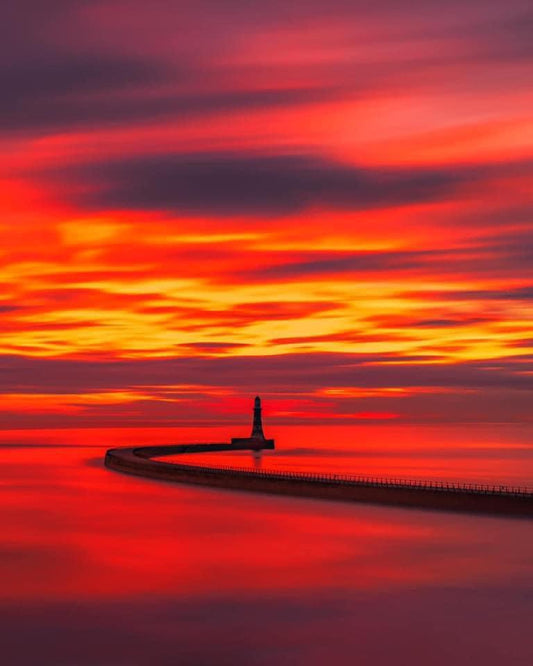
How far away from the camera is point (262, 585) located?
Answer: 189ft

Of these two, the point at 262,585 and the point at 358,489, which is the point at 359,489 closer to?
the point at 358,489

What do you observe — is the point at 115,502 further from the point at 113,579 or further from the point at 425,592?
the point at 425,592

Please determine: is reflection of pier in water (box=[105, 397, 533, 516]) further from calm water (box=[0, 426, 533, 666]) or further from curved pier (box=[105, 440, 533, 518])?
calm water (box=[0, 426, 533, 666])

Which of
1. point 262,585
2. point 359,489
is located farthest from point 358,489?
point 262,585

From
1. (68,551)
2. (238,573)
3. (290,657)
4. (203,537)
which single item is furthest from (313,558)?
(290,657)

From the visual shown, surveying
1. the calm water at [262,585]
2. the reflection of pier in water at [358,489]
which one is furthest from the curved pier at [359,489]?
the calm water at [262,585]

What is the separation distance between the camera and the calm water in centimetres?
4316

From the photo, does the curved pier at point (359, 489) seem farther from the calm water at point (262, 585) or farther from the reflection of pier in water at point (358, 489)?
the calm water at point (262, 585)

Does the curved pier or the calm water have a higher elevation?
the curved pier

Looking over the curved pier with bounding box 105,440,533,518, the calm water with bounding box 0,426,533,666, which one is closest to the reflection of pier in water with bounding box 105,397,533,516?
the curved pier with bounding box 105,440,533,518

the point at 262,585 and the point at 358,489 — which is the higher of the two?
the point at 358,489

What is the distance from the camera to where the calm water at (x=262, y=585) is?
43156 mm

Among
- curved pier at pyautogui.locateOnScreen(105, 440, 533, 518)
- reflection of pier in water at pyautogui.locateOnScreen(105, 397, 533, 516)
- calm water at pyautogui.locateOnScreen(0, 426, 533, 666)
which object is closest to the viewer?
calm water at pyautogui.locateOnScreen(0, 426, 533, 666)

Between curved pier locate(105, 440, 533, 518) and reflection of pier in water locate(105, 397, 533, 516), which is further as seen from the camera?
reflection of pier in water locate(105, 397, 533, 516)
